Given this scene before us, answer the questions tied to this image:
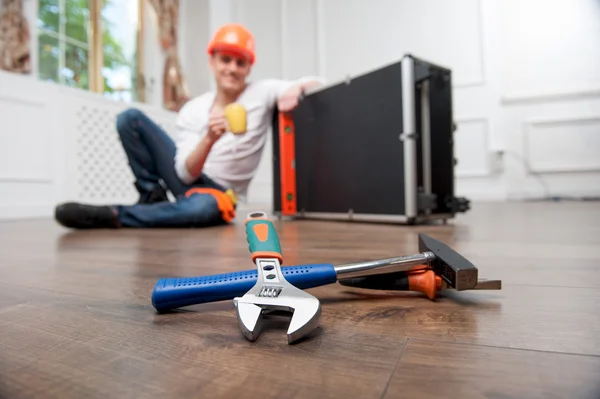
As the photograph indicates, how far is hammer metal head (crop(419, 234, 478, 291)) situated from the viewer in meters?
0.40

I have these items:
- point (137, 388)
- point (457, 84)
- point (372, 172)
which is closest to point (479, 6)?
point (457, 84)

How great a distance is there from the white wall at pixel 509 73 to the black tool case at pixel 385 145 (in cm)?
193

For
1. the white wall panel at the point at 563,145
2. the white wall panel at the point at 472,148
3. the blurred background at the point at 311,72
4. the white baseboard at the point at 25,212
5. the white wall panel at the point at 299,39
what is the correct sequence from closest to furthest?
the white baseboard at the point at 25,212, the blurred background at the point at 311,72, the white wall panel at the point at 563,145, the white wall panel at the point at 472,148, the white wall panel at the point at 299,39

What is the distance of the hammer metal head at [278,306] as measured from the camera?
1.08 ft

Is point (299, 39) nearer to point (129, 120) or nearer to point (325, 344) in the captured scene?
point (129, 120)

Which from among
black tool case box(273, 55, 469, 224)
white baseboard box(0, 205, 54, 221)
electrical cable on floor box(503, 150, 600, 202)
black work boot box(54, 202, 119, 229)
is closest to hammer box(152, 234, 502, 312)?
black tool case box(273, 55, 469, 224)

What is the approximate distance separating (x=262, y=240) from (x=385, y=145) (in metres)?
1.06

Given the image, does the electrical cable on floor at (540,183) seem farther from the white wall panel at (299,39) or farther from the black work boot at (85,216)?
the black work boot at (85,216)

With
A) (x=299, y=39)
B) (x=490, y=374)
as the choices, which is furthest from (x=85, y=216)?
(x=299, y=39)

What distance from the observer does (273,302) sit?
0.35 metres

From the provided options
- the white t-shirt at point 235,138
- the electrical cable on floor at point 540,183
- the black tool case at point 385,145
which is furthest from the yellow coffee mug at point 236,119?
the electrical cable on floor at point 540,183

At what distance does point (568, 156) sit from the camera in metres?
3.06

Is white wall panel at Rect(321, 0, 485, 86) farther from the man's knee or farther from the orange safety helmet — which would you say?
the man's knee

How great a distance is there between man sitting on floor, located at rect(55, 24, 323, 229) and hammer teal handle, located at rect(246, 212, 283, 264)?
1.04m
